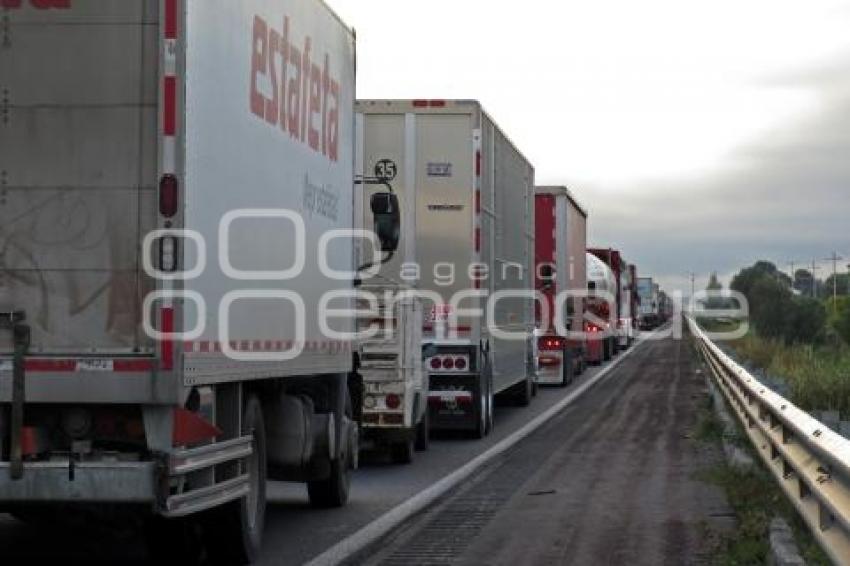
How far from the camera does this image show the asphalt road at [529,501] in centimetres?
944

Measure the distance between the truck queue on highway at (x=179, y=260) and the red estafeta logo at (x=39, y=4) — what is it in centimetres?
4

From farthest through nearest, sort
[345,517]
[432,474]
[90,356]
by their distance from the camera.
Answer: [432,474] → [345,517] → [90,356]

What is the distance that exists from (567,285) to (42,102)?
26.1m

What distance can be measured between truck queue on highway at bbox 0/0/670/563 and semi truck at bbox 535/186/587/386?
18.4m

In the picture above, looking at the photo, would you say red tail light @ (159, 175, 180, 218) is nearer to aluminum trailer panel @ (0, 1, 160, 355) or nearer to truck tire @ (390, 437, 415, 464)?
aluminum trailer panel @ (0, 1, 160, 355)

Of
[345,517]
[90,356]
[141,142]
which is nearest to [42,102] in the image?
[141,142]

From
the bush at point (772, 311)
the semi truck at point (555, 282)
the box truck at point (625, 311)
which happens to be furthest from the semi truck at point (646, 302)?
the semi truck at point (555, 282)

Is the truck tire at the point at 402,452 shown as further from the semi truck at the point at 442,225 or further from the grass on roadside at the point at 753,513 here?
the grass on roadside at the point at 753,513

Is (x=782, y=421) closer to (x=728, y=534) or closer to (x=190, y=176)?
(x=728, y=534)

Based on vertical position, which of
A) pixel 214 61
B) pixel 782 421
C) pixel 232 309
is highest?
pixel 214 61

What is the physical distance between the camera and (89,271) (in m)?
7.19

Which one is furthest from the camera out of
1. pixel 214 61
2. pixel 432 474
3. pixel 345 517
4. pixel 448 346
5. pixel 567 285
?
pixel 567 285

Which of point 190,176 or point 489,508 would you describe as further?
point 489,508

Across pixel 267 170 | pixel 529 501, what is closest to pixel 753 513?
pixel 529 501
